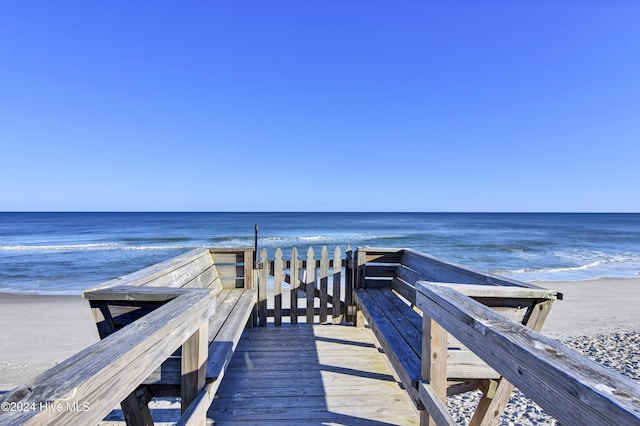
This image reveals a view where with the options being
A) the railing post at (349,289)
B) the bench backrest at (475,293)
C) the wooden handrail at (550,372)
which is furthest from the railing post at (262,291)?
the wooden handrail at (550,372)

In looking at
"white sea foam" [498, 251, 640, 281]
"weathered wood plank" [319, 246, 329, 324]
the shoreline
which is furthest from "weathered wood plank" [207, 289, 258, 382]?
"white sea foam" [498, 251, 640, 281]

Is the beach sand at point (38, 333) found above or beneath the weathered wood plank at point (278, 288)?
beneath

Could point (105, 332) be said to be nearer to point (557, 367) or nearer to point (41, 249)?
point (557, 367)

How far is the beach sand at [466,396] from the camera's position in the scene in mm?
4895

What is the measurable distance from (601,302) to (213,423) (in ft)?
39.5

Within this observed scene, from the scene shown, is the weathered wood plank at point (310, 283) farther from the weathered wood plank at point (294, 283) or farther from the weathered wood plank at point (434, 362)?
the weathered wood plank at point (434, 362)

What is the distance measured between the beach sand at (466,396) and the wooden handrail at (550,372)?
329cm

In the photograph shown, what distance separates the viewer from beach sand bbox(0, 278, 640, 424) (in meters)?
4.89

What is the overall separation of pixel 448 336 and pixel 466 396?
2147 mm

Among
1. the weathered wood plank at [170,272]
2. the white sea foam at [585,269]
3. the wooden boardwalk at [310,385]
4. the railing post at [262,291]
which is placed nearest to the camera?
the weathered wood plank at [170,272]

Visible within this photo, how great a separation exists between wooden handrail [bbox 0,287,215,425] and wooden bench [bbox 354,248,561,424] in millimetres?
1626

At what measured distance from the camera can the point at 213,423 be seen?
262 centimetres

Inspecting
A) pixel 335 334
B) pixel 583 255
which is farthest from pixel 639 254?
pixel 335 334

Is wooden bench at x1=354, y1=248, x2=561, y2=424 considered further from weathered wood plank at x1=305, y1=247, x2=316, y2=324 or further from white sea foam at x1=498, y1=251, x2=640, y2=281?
white sea foam at x1=498, y1=251, x2=640, y2=281
